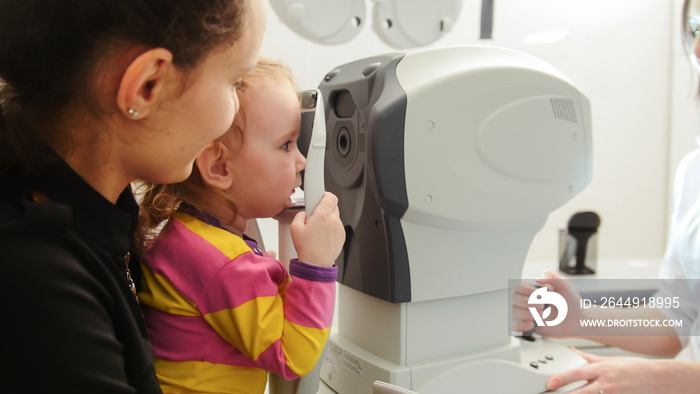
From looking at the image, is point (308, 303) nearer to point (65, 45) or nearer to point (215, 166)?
point (215, 166)

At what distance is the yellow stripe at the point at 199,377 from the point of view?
61cm

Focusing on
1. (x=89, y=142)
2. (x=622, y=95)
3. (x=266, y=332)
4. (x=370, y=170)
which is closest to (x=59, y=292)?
(x=89, y=142)

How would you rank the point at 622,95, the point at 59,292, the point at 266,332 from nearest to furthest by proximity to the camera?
1. the point at 59,292
2. the point at 266,332
3. the point at 622,95

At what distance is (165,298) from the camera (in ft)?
2.02

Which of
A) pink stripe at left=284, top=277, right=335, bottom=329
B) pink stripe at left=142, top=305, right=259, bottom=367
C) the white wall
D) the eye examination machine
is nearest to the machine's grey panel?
the eye examination machine

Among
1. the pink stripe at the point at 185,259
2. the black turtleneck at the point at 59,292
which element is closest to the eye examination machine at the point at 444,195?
the pink stripe at the point at 185,259

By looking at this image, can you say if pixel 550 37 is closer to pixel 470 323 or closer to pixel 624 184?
pixel 624 184

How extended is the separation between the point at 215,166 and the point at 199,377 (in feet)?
0.84

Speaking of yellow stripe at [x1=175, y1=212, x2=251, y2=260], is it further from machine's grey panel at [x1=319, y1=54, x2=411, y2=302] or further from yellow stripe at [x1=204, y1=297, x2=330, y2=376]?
machine's grey panel at [x1=319, y1=54, x2=411, y2=302]

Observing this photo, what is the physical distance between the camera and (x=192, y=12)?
0.42 meters

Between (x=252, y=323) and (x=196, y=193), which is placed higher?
(x=196, y=193)

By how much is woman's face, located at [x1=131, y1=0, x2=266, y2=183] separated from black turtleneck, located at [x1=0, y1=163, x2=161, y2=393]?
61 millimetres

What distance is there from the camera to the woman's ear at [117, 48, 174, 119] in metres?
0.42

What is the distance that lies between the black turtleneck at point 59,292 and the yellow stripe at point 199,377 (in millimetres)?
154
